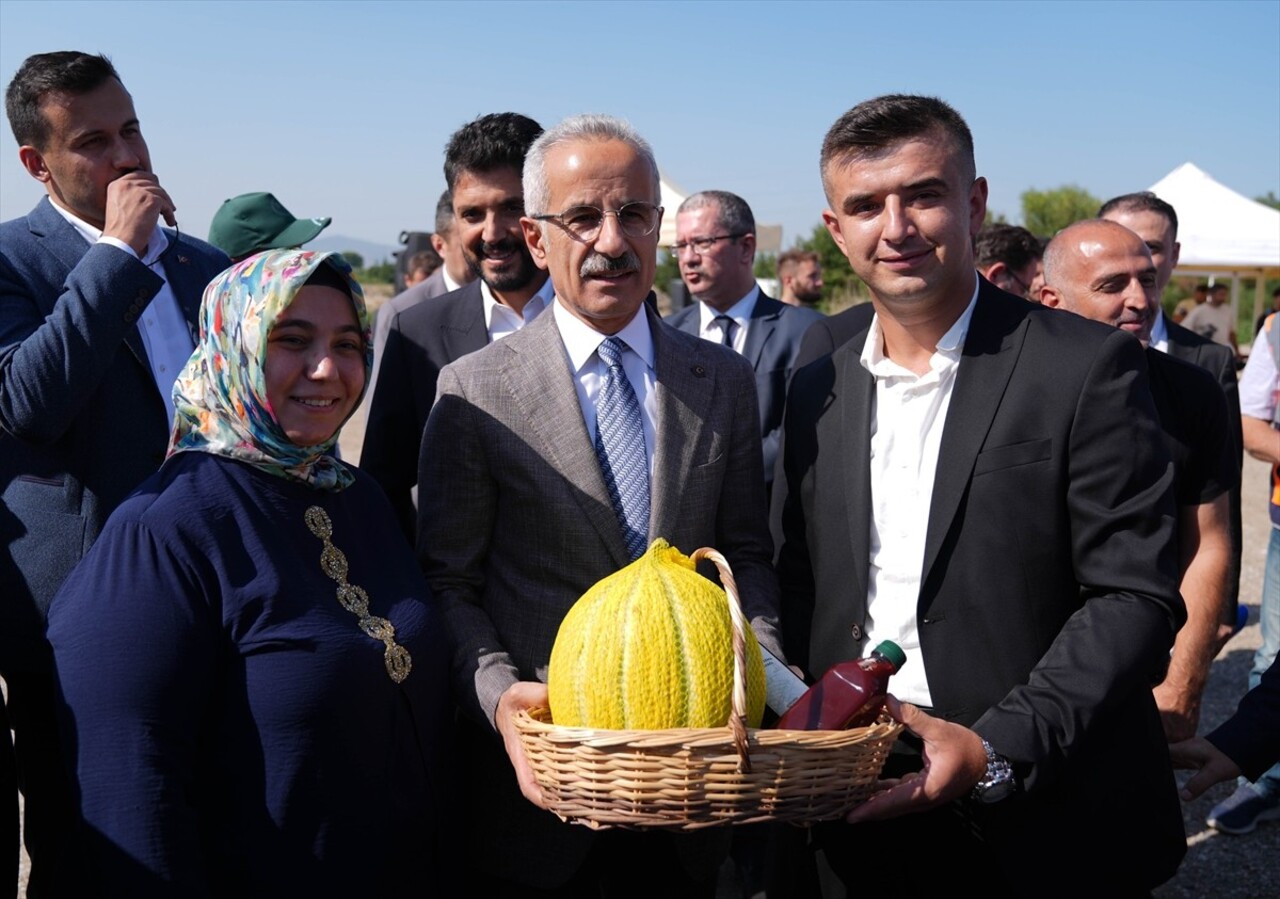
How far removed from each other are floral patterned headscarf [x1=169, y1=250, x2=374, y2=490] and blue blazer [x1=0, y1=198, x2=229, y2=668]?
603 mm

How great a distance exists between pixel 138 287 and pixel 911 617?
7.42 ft

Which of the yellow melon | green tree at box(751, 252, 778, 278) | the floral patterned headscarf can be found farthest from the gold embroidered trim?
green tree at box(751, 252, 778, 278)

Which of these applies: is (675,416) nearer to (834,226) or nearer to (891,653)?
(834,226)

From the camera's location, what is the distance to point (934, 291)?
8.66 ft

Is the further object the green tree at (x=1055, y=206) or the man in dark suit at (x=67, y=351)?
the green tree at (x=1055, y=206)

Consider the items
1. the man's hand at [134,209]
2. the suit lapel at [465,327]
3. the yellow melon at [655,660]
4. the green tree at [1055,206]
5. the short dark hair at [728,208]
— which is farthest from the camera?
the green tree at [1055,206]

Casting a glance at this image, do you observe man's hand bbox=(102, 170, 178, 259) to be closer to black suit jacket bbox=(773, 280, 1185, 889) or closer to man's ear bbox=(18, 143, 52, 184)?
man's ear bbox=(18, 143, 52, 184)

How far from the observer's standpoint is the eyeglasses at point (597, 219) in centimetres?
275

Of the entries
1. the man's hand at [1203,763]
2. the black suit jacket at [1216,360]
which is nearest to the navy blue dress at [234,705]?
the man's hand at [1203,763]

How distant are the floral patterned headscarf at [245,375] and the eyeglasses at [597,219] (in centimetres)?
56

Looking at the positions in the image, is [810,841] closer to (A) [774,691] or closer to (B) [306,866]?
(A) [774,691]

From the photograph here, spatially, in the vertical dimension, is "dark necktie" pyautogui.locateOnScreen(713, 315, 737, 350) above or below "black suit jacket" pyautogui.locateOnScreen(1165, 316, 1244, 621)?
above

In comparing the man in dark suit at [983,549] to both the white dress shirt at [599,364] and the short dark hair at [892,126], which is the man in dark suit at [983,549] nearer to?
the short dark hair at [892,126]

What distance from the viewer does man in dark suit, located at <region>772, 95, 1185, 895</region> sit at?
242 centimetres
